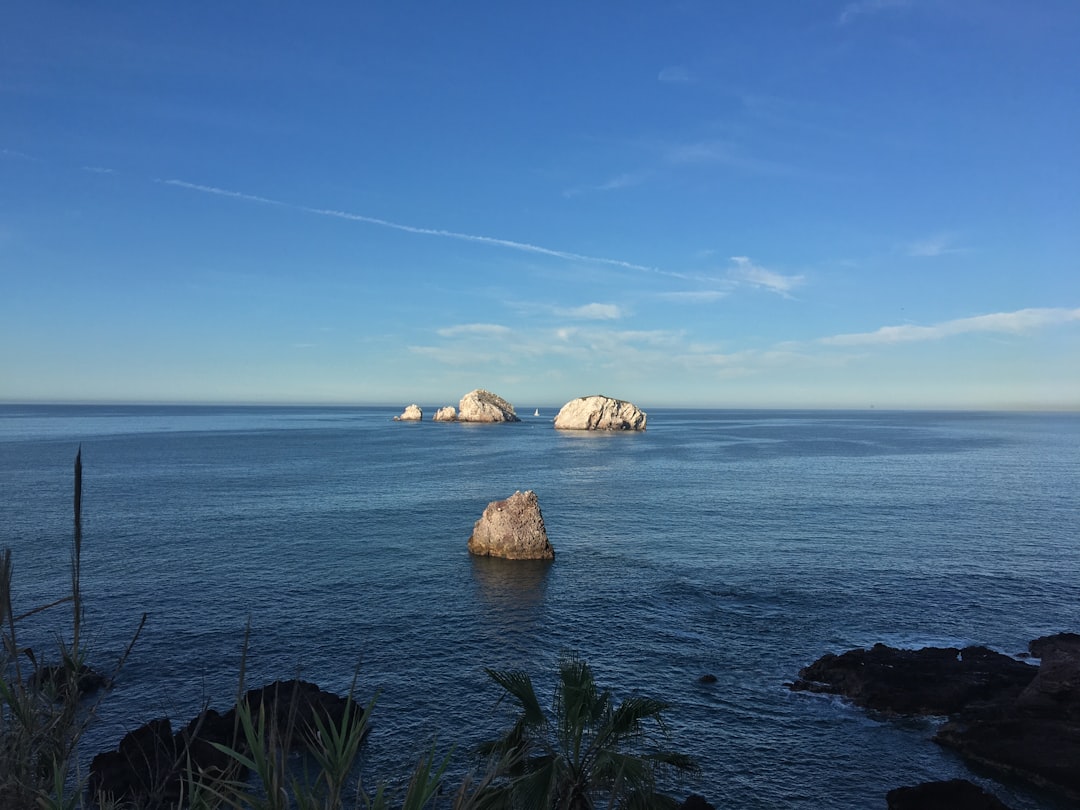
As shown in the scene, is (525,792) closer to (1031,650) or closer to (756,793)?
(756,793)

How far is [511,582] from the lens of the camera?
2211 inches

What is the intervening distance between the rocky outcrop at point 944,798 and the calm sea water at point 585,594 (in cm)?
110

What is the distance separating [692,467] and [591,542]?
69.8m

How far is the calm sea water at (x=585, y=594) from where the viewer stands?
3231 centimetres

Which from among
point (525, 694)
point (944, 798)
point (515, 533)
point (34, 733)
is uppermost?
point (34, 733)

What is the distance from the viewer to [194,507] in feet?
278

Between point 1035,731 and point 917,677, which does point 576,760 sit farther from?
point 917,677

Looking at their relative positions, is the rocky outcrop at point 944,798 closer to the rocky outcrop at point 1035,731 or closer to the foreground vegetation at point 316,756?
the rocky outcrop at point 1035,731

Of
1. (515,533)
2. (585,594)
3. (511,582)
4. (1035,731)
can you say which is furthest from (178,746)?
(1035,731)

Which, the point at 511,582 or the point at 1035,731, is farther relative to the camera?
the point at 511,582

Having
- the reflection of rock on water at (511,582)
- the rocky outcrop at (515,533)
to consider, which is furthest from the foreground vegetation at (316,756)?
the rocky outcrop at (515,533)

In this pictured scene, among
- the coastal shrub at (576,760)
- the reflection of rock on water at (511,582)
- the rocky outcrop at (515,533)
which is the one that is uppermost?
the coastal shrub at (576,760)

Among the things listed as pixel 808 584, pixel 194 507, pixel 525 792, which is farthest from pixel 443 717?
pixel 194 507

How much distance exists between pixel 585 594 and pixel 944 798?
97.7 feet
